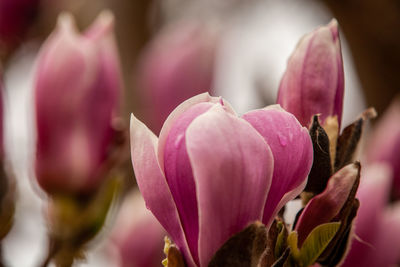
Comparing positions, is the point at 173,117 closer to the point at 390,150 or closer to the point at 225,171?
the point at 225,171

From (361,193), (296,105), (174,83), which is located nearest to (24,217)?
(174,83)

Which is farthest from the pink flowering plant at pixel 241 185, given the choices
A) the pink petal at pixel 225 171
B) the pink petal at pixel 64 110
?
the pink petal at pixel 64 110

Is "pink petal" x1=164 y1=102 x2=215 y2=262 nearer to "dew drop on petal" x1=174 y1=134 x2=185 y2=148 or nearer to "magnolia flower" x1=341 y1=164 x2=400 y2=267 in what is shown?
"dew drop on petal" x1=174 y1=134 x2=185 y2=148

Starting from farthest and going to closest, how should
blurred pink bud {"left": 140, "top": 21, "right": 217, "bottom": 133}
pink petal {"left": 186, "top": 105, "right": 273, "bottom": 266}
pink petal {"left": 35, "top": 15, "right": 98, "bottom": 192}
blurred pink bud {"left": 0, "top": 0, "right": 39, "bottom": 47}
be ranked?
blurred pink bud {"left": 0, "top": 0, "right": 39, "bottom": 47}, blurred pink bud {"left": 140, "top": 21, "right": 217, "bottom": 133}, pink petal {"left": 35, "top": 15, "right": 98, "bottom": 192}, pink petal {"left": 186, "top": 105, "right": 273, "bottom": 266}

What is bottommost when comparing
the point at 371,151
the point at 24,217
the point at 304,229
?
the point at 24,217

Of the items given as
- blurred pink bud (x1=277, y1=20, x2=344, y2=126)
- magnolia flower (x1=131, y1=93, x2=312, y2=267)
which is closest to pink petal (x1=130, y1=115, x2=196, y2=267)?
magnolia flower (x1=131, y1=93, x2=312, y2=267)

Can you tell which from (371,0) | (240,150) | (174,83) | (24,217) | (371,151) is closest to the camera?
(240,150)

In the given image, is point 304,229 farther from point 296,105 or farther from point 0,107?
point 0,107
